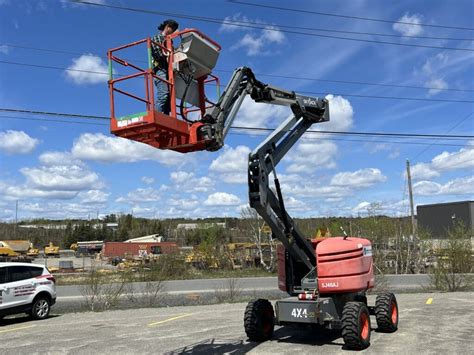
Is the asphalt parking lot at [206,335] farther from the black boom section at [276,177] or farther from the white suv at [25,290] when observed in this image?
the black boom section at [276,177]

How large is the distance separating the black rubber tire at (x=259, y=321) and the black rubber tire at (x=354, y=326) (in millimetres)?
1887

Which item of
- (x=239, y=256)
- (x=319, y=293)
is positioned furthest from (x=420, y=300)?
(x=239, y=256)

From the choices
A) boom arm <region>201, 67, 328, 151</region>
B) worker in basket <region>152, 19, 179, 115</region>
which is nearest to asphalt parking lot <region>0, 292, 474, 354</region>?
boom arm <region>201, 67, 328, 151</region>

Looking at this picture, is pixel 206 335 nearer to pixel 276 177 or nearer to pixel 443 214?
pixel 276 177

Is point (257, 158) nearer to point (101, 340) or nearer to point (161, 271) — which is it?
point (101, 340)

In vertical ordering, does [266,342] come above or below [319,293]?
below

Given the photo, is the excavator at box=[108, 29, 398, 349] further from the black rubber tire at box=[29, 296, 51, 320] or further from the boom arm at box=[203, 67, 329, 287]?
the black rubber tire at box=[29, 296, 51, 320]

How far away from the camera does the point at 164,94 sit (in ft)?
24.8

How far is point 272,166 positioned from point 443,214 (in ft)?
268

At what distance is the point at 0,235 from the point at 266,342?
4947 inches

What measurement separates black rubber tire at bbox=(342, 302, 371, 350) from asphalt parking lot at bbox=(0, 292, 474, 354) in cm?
22

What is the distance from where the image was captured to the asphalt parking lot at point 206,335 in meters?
10.3

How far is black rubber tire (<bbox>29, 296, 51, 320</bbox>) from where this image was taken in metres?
17.2

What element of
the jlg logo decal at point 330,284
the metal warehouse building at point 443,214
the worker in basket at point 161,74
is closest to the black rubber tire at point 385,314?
the jlg logo decal at point 330,284
